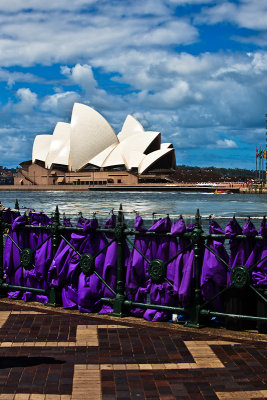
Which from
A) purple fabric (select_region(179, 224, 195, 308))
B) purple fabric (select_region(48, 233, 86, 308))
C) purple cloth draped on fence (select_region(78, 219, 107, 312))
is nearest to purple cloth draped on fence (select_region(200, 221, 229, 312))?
purple fabric (select_region(179, 224, 195, 308))

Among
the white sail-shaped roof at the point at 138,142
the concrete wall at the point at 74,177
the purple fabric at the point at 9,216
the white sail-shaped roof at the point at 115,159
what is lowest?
the purple fabric at the point at 9,216

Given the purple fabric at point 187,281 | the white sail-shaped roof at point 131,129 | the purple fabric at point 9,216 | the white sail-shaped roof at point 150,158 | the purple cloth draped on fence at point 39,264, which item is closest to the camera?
the purple fabric at point 187,281

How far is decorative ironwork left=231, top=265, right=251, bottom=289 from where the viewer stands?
5586 mm

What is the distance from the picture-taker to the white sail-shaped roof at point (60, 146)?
106438 millimetres

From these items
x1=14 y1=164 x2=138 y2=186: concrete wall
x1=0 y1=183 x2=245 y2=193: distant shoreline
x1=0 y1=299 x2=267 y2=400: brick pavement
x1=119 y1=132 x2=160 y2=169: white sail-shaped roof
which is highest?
x1=119 y1=132 x2=160 y2=169: white sail-shaped roof

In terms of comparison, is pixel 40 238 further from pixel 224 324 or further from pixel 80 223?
pixel 224 324

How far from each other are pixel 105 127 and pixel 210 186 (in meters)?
30.6

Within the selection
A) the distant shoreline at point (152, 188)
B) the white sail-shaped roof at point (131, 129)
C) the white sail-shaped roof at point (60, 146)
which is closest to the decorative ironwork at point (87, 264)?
the white sail-shaped roof at point (60, 146)

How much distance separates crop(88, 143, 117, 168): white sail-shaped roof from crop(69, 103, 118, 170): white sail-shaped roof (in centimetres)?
65

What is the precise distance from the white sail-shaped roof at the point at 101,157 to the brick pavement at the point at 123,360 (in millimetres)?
102294

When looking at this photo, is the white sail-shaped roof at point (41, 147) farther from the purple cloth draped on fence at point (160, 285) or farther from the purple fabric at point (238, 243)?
the purple fabric at point (238, 243)

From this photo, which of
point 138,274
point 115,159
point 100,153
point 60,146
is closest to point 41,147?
point 60,146

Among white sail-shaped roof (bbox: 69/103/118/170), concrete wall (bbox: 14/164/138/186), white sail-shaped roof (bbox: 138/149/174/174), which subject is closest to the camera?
white sail-shaped roof (bbox: 69/103/118/170)

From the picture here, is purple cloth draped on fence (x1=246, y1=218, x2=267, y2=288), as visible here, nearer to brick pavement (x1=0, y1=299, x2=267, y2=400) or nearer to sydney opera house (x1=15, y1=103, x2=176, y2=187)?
brick pavement (x1=0, y1=299, x2=267, y2=400)
